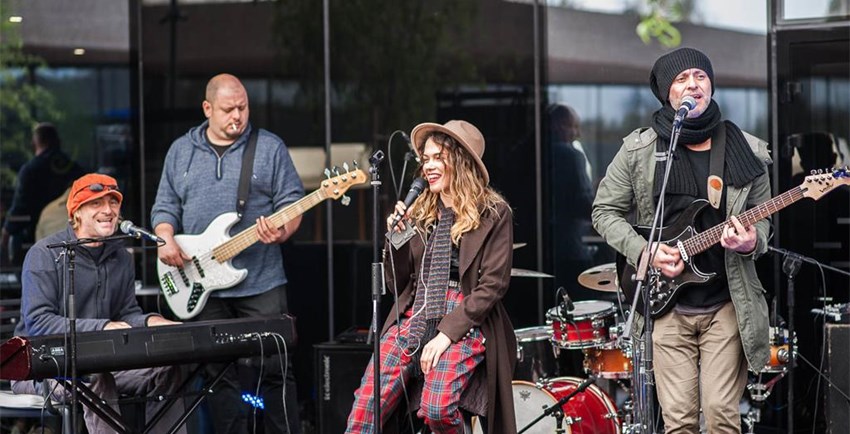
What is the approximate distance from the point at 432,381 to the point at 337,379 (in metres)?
1.61

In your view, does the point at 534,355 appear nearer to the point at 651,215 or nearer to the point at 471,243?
the point at 471,243

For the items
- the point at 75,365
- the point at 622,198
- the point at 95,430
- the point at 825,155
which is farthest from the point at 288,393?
the point at 825,155

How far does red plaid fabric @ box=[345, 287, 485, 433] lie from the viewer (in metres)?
5.94

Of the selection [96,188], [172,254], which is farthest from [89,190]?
[172,254]

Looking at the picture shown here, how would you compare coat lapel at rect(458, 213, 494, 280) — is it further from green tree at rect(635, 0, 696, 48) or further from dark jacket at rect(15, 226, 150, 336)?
green tree at rect(635, 0, 696, 48)

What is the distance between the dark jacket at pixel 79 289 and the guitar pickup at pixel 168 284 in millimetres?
A: 456

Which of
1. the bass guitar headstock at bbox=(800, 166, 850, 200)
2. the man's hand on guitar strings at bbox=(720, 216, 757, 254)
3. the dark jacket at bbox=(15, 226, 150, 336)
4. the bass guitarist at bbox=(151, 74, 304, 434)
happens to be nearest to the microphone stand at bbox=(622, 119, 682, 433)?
the man's hand on guitar strings at bbox=(720, 216, 757, 254)

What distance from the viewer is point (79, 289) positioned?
22.0ft

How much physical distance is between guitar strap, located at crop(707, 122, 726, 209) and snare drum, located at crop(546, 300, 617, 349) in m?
1.65

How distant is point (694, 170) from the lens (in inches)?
234

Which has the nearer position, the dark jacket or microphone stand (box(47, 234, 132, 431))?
microphone stand (box(47, 234, 132, 431))

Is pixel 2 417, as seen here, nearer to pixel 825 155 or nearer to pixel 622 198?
pixel 622 198

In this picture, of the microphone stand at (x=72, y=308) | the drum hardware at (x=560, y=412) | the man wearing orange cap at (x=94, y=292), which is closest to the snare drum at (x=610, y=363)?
the drum hardware at (x=560, y=412)

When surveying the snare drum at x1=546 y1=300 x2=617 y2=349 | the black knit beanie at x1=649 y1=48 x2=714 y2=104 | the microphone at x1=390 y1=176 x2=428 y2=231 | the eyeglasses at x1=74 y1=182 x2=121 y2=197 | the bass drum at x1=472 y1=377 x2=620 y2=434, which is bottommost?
the bass drum at x1=472 y1=377 x2=620 y2=434
